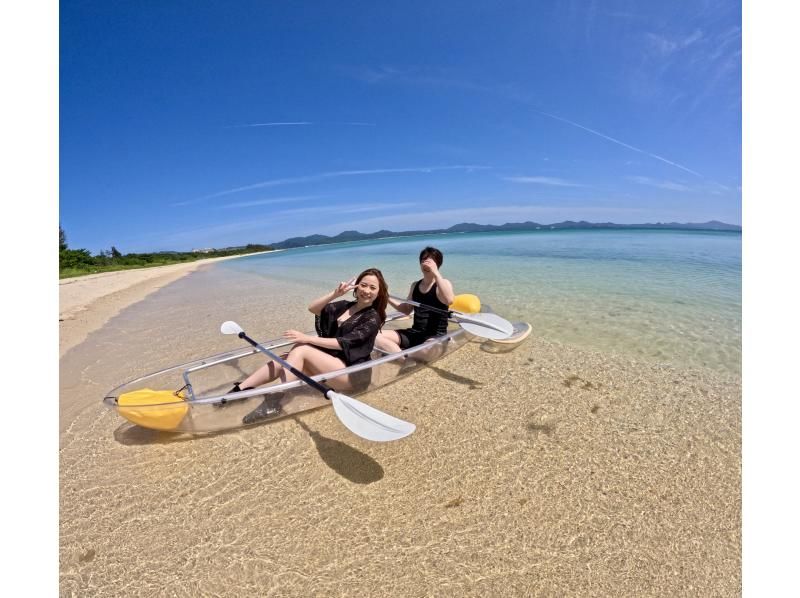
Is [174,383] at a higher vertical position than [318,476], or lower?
higher

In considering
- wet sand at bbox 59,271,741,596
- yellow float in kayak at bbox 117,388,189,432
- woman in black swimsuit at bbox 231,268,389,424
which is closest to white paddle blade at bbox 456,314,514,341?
wet sand at bbox 59,271,741,596

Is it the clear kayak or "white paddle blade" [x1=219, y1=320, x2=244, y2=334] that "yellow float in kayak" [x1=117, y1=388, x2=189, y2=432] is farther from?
"white paddle blade" [x1=219, y1=320, x2=244, y2=334]

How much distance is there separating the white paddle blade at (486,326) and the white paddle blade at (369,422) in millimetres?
2455

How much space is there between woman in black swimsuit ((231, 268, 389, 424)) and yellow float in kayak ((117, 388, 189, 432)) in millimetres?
569

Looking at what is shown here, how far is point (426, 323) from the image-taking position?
5090 mm

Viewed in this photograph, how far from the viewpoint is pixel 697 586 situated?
1.90 m

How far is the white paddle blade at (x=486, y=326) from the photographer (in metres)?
4.95

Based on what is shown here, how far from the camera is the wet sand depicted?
1993 millimetres

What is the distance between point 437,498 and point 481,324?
117 inches
